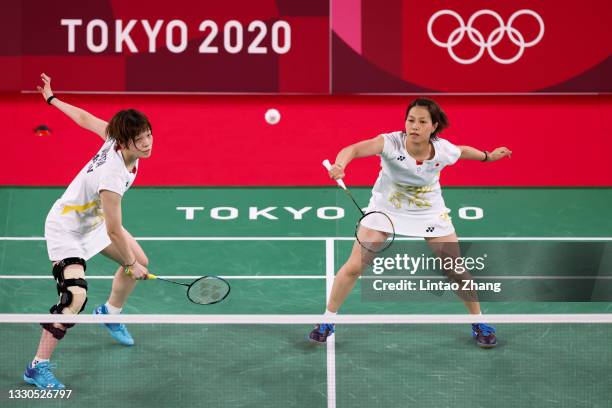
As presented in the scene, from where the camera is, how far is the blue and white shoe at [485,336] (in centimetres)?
649

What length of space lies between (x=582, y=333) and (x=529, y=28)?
A: 14.4 feet

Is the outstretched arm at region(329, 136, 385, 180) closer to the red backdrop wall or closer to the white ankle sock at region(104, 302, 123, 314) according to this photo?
the white ankle sock at region(104, 302, 123, 314)

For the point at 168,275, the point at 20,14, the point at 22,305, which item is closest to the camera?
the point at 22,305

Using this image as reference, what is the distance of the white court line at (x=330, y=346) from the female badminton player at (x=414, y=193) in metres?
0.10

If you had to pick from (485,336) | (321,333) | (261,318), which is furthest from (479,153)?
(261,318)

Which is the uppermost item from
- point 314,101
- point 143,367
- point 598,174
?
point 314,101

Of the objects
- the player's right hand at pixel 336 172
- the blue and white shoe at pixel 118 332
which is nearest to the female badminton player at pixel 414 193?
the player's right hand at pixel 336 172

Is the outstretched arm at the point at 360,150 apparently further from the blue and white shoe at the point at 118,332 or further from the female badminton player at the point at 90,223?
the blue and white shoe at the point at 118,332

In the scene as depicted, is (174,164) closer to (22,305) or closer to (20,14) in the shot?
(20,14)

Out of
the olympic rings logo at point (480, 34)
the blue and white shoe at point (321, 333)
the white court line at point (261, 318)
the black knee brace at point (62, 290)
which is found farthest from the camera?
the olympic rings logo at point (480, 34)

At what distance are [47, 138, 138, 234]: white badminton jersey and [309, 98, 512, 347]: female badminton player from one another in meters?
1.58

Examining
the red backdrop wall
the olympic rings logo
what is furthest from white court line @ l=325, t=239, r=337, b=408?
the olympic rings logo

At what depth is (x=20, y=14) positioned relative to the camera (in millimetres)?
10055

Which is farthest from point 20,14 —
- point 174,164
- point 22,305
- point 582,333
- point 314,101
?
point 582,333
